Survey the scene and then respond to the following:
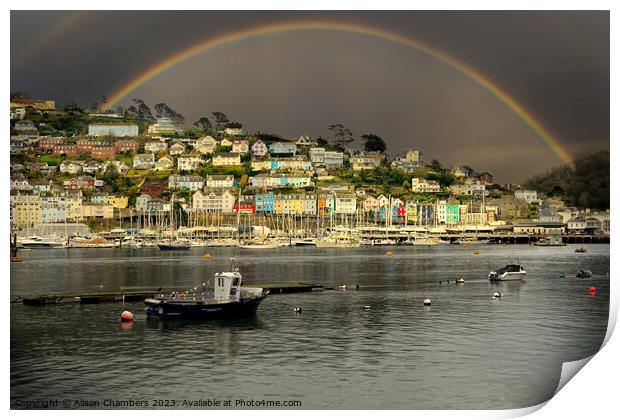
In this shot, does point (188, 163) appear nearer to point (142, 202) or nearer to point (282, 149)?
point (282, 149)

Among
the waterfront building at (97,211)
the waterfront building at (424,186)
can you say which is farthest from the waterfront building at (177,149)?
the waterfront building at (424,186)

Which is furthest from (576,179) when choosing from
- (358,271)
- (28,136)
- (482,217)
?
(28,136)

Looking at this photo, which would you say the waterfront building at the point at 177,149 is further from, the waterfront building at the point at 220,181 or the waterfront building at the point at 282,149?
the waterfront building at the point at 282,149

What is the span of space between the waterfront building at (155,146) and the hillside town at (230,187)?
4.3 inches

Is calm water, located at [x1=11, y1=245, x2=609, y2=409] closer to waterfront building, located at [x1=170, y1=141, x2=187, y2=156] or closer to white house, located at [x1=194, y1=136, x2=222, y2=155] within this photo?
waterfront building, located at [x1=170, y1=141, x2=187, y2=156]

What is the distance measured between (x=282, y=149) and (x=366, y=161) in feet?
31.4

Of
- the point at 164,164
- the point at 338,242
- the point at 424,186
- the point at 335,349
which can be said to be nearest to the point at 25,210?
the point at 164,164

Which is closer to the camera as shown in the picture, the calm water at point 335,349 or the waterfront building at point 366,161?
the calm water at point 335,349

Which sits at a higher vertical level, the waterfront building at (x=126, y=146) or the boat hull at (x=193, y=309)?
the waterfront building at (x=126, y=146)

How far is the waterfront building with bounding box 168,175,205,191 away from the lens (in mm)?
82312

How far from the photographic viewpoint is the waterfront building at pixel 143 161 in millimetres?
86312

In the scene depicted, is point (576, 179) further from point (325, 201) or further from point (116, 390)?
point (116, 390)

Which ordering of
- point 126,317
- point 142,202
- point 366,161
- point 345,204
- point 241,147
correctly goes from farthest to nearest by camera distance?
point 366,161 < point 241,147 < point 345,204 < point 142,202 < point 126,317

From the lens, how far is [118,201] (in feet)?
254
